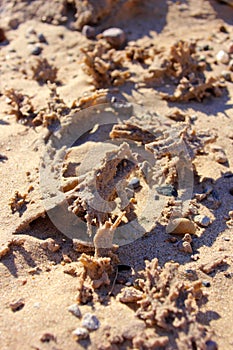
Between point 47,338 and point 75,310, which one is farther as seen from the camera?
point 75,310

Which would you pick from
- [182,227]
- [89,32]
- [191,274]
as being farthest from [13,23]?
[191,274]

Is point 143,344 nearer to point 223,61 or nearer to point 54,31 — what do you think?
point 223,61

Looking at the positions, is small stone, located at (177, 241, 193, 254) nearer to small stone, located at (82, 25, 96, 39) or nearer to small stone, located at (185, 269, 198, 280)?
small stone, located at (185, 269, 198, 280)

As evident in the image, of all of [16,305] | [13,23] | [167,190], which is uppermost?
[13,23]

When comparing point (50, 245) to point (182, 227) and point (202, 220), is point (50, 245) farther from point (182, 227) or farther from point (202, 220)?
point (202, 220)

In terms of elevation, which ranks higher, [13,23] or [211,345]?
[13,23]

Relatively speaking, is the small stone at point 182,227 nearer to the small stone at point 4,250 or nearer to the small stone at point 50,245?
the small stone at point 50,245
